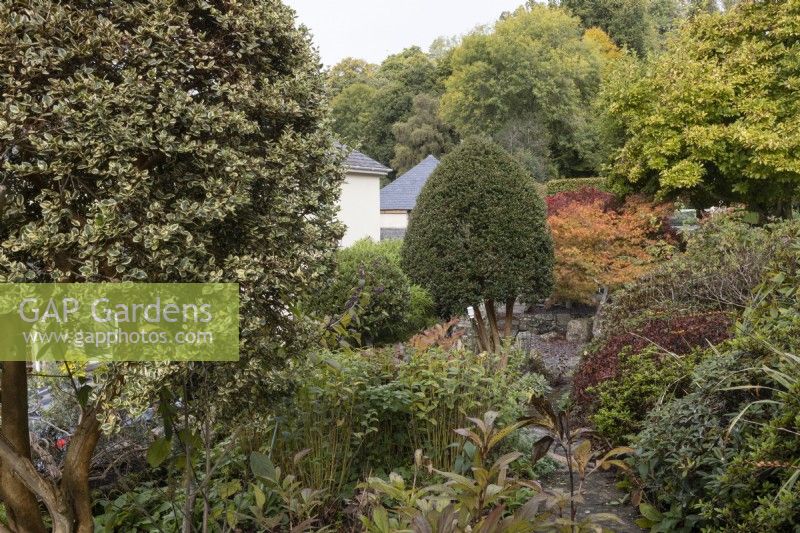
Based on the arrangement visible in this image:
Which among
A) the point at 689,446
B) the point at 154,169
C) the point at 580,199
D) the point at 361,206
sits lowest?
the point at 689,446

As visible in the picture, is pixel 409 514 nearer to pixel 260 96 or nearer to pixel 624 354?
pixel 260 96

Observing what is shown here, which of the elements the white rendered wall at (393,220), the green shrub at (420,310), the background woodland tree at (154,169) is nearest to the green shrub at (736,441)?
the background woodland tree at (154,169)

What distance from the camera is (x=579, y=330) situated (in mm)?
14836

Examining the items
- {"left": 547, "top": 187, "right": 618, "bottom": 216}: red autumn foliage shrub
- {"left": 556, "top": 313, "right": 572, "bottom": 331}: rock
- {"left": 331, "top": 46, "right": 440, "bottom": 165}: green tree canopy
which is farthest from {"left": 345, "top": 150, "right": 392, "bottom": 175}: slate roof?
{"left": 331, "top": 46, "right": 440, "bottom": 165}: green tree canopy

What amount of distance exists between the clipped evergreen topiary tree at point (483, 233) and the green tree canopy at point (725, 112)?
202 inches

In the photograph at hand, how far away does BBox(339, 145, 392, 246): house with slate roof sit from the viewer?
22.4 meters

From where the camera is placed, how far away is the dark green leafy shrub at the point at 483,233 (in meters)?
10.1

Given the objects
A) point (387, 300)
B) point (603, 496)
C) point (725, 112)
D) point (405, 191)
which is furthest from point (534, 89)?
point (603, 496)

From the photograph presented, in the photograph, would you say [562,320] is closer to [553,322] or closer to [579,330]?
[553,322]

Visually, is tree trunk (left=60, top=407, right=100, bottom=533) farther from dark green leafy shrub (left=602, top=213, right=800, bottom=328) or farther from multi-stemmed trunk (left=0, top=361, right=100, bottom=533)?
Result: dark green leafy shrub (left=602, top=213, right=800, bottom=328)

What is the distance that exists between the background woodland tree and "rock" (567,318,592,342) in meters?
12.2

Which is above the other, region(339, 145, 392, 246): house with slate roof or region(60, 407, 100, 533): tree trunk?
region(339, 145, 392, 246): house with slate roof

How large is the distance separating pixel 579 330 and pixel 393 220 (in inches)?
669

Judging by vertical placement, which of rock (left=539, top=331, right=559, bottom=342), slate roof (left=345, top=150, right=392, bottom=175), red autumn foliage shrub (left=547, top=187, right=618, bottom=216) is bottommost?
rock (left=539, top=331, right=559, bottom=342)
